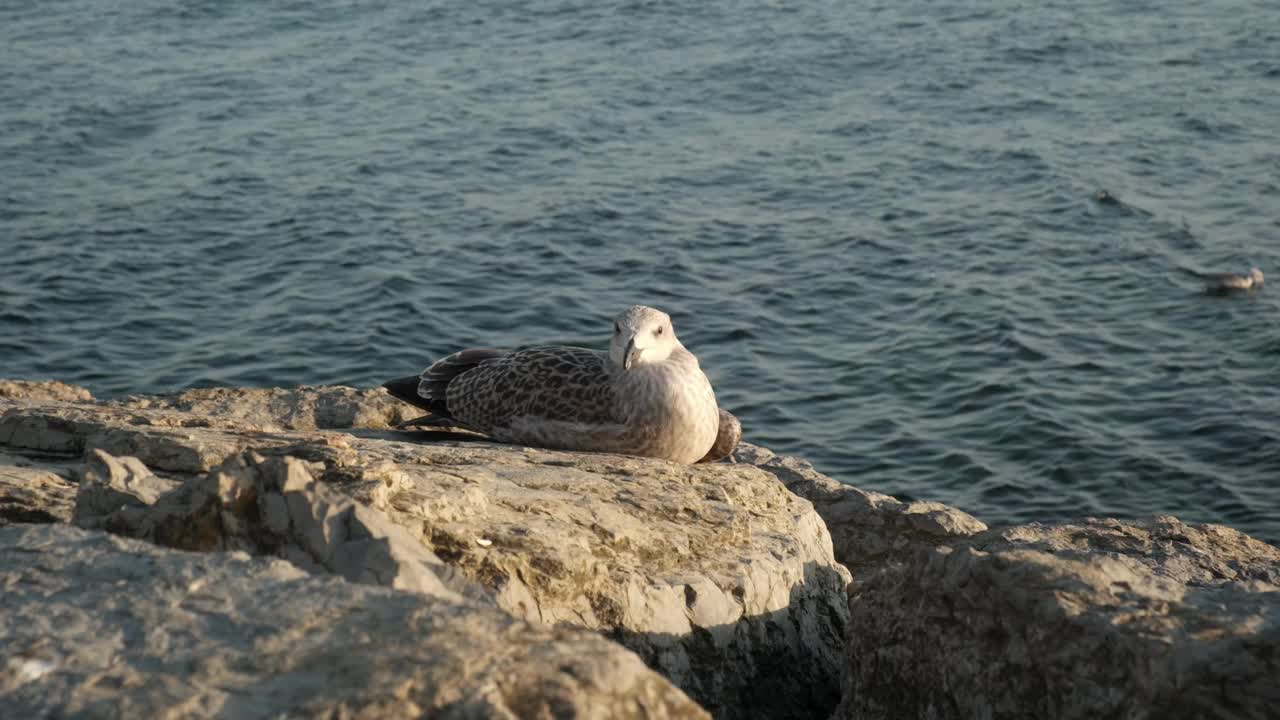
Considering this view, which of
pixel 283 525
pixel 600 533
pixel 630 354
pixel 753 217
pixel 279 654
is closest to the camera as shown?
pixel 279 654

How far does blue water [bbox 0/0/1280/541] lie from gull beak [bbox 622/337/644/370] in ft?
13.9

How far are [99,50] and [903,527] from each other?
19948 millimetres

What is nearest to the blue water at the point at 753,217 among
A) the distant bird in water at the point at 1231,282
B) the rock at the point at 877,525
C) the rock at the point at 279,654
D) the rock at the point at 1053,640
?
the distant bird in water at the point at 1231,282

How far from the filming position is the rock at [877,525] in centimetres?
732

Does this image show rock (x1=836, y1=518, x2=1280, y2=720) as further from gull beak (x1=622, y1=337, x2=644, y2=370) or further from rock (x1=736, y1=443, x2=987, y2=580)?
rock (x1=736, y1=443, x2=987, y2=580)

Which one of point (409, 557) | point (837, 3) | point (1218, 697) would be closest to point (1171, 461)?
point (1218, 697)

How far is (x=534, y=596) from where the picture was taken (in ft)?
13.6

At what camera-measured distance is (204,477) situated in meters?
3.81

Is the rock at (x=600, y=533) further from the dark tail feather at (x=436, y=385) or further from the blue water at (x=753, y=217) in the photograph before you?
the blue water at (x=753, y=217)

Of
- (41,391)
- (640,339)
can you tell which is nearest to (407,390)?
(640,339)

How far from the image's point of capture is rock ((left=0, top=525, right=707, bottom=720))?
2658 millimetres

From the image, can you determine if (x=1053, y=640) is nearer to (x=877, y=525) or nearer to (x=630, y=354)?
(x=630, y=354)

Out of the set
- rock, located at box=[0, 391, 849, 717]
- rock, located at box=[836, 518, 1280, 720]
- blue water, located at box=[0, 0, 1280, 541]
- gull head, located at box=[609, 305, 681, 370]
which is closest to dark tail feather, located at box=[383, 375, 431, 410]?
gull head, located at box=[609, 305, 681, 370]

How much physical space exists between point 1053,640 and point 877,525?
147 inches
